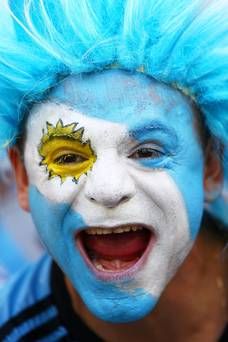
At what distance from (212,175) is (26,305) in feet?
2.21

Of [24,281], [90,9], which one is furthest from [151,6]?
[24,281]

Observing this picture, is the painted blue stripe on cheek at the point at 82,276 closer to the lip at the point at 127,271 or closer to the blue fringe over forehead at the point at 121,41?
the lip at the point at 127,271

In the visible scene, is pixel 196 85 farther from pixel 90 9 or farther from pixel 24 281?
pixel 24 281

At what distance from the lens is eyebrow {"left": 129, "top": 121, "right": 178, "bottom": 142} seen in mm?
1722

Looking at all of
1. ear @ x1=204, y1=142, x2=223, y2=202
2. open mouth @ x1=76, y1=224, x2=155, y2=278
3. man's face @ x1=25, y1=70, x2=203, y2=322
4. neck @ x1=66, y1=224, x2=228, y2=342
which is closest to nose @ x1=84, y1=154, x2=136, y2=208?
man's face @ x1=25, y1=70, x2=203, y2=322

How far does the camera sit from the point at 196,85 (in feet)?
5.81

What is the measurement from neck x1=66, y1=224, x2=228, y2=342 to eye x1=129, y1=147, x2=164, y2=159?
1.60 ft

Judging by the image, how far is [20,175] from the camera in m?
2.01

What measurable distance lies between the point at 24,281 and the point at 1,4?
0.88 meters

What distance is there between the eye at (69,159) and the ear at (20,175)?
220 millimetres

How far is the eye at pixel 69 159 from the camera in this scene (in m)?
1.75

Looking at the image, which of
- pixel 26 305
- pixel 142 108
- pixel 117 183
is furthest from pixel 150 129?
pixel 26 305

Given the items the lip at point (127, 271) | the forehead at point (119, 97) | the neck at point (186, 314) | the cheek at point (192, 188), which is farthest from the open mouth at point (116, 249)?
the neck at point (186, 314)

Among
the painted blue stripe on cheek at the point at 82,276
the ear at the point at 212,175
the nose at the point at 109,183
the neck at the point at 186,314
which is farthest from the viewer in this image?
the neck at the point at 186,314
